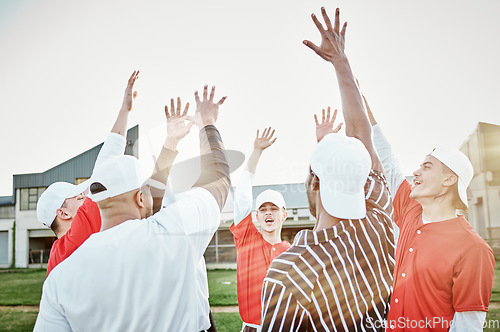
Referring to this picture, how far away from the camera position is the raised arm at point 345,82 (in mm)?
2723

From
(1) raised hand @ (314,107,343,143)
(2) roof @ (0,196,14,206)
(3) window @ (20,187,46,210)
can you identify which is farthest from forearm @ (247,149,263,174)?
(2) roof @ (0,196,14,206)

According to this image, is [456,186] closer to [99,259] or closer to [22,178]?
[99,259]

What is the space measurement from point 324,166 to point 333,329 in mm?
781

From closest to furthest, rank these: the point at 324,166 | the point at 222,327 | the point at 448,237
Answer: the point at 324,166 < the point at 448,237 < the point at 222,327

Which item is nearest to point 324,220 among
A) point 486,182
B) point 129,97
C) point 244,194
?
point 129,97

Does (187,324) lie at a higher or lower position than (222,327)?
higher

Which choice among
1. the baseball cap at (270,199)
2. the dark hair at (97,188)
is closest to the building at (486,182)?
the baseball cap at (270,199)

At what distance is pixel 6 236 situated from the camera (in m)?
40.8

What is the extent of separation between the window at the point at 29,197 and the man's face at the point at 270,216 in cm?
3972

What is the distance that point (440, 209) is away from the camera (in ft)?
12.7

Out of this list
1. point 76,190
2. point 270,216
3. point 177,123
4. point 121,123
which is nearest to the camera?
point 177,123

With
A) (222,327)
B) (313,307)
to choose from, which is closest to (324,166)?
(313,307)

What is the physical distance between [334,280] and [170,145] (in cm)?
199

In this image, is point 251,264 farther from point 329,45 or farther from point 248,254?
point 329,45
